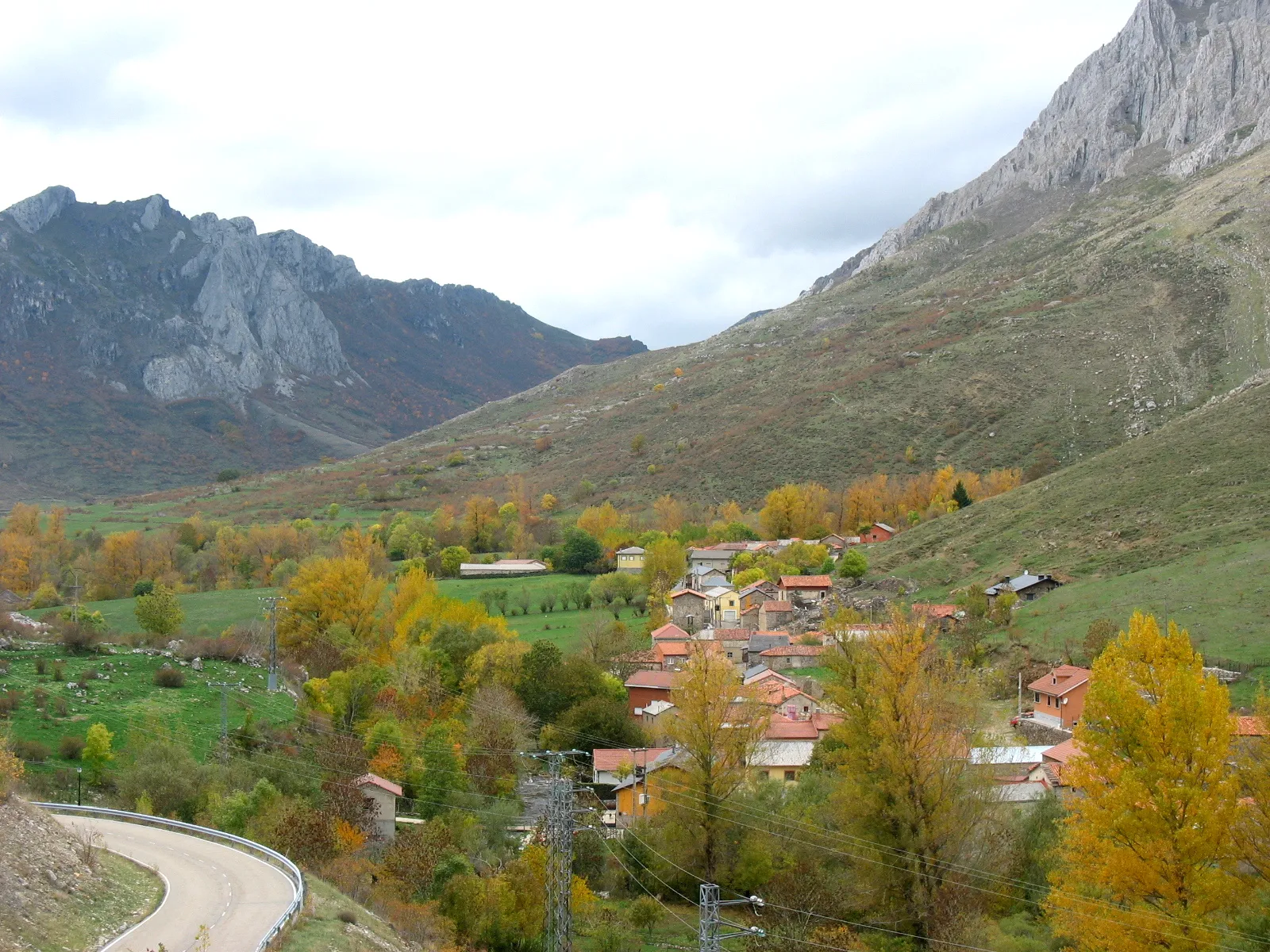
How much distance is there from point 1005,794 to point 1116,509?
32.4 metres

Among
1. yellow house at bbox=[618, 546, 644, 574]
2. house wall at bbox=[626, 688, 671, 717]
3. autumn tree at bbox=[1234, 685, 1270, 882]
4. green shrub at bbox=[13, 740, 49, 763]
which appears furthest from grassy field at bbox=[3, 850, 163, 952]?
yellow house at bbox=[618, 546, 644, 574]

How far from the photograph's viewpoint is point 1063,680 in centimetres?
3669

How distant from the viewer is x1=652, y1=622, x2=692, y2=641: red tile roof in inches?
2104

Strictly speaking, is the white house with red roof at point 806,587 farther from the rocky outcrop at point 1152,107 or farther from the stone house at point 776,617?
the rocky outcrop at point 1152,107

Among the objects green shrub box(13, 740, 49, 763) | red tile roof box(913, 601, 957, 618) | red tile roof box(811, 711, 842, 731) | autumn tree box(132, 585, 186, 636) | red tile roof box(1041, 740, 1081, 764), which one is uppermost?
autumn tree box(132, 585, 186, 636)

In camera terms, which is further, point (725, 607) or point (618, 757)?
point (725, 607)

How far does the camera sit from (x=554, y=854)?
71.7 ft

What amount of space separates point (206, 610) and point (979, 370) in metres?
73.9

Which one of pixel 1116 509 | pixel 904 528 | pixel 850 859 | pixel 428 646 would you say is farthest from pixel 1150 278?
pixel 850 859

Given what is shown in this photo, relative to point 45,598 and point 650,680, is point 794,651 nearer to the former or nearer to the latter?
point 650,680

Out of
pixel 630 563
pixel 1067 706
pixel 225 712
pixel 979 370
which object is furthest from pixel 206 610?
pixel 979 370

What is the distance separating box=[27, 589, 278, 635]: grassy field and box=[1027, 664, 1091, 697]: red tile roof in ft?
116

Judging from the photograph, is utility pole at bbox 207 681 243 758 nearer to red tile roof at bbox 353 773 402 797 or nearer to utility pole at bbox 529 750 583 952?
red tile roof at bbox 353 773 402 797

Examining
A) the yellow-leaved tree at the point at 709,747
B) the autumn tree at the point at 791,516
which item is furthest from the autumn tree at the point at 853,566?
the yellow-leaved tree at the point at 709,747
